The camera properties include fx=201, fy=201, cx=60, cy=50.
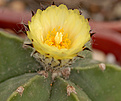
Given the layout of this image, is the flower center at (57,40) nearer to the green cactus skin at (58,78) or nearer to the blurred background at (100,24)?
the green cactus skin at (58,78)

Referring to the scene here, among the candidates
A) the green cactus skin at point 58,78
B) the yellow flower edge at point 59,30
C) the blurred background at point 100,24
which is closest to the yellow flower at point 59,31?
the yellow flower edge at point 59,30

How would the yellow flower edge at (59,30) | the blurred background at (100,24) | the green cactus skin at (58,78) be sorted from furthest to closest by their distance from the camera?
1. the blurred background at (100,24)
2. the green cactus skin at (58,78)
3. the yellow flower edge at (59,30)

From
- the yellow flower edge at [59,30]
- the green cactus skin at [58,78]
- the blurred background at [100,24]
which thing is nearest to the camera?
the yellow flower edge at [59,30]

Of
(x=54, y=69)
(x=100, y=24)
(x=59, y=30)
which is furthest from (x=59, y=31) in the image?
(x=100, y=24)

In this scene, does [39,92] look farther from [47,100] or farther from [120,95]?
[120,95]

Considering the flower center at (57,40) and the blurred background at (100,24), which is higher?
the blurred background at (100,24)

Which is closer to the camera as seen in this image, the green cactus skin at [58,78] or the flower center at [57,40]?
the flower center at [57,40]

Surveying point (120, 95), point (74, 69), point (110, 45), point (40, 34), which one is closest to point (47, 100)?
point (74, 69)

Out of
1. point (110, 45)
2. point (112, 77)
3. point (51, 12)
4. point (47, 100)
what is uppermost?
point (110, 45)
